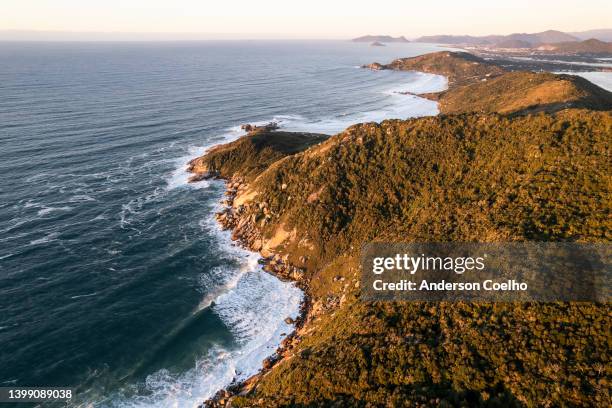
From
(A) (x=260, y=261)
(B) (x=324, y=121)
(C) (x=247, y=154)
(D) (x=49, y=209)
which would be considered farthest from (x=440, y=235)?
(B) (x=324, y=121)

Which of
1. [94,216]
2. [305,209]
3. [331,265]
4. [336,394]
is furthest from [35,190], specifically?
[336,394]

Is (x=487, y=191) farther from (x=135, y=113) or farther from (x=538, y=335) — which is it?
(x=135, y=113)

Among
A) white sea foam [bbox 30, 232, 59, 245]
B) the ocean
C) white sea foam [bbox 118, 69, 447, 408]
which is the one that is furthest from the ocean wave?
white sea foam [bbox 30, 232, 59, 245]

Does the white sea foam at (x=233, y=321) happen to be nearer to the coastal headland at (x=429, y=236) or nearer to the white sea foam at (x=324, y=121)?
the coastal headland at (x=429, y=236)

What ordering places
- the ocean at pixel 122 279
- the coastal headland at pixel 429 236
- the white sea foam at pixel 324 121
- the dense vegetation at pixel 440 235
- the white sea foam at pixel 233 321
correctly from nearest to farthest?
1. the dense vegetation at pixel 440 235
2. the coastal headland at pixel 429 236
3. the white sea foam at pixel 233 321
4. the ocean at pixel 122 279
5. the white sea foam at pixel 324 121

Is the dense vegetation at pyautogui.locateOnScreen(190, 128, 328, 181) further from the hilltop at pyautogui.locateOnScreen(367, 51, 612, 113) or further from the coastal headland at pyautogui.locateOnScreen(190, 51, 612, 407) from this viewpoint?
the hilltop at pyautogui.locateOnScreen(367, 51, 612, 113)

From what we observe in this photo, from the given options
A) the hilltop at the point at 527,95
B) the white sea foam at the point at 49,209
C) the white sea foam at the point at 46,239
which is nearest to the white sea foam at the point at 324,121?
the hilltop at the point at 527,95
